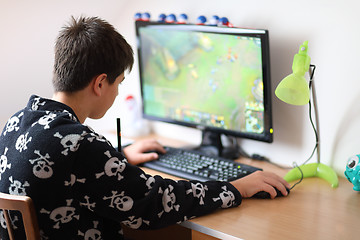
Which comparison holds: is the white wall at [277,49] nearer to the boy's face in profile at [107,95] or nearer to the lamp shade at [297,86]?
the lamp shade at [297,86]

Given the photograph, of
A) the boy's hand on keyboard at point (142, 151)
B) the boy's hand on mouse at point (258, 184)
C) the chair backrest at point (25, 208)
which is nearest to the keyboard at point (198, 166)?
the boy's hand on keyboard at point (142, 151)

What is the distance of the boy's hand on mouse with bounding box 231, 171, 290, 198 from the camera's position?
4.85ft

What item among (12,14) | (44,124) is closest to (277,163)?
(44,124)

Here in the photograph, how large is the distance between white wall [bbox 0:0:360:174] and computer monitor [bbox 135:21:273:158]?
0.12m

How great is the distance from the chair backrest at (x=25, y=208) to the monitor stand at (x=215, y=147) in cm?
87

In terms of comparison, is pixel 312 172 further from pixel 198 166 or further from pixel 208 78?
pixel 208 78

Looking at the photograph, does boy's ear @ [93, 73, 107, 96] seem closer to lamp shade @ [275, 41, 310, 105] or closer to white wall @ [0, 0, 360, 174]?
lamp shade @ [275, 41, 310, 105]

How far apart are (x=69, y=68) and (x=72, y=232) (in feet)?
1.44

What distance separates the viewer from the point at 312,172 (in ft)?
5.55

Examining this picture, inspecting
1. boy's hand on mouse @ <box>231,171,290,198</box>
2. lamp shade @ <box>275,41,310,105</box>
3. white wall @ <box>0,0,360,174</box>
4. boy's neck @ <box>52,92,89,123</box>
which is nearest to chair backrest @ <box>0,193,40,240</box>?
boy's neck @ <box>52,92,89,123</box>

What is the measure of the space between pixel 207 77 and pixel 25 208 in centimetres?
93

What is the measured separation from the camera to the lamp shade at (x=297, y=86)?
150 centimetres

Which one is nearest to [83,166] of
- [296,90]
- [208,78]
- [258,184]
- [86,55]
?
[86,55]

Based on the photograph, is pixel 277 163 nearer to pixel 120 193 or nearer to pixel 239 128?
pixel 239 128
